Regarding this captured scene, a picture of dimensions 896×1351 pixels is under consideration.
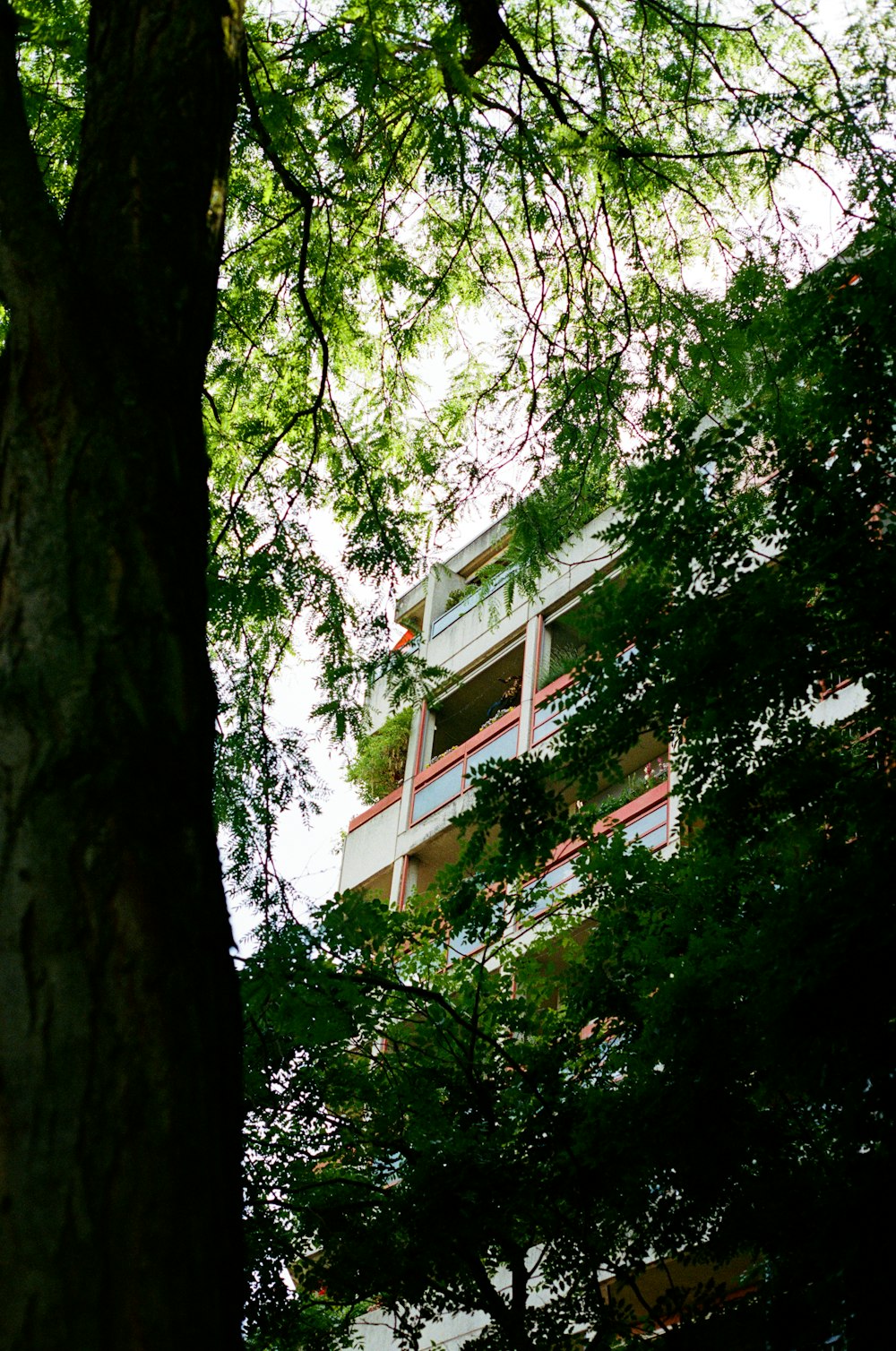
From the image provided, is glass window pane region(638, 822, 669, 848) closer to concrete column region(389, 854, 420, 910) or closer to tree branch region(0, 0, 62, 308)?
concrete column region(389, 854, 420, 910)

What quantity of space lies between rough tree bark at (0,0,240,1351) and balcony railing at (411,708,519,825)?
571 inches

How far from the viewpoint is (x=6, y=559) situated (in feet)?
6.36

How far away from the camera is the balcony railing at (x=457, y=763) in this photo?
17359mm

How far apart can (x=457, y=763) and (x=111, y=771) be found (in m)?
16.2

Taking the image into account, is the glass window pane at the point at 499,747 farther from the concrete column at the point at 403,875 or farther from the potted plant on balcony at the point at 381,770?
the concrete column at the point at 403,875

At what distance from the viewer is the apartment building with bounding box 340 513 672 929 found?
17156mm

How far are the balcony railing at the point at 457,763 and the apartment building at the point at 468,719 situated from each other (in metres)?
0.02

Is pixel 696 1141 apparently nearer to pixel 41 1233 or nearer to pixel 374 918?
pixel 374 918

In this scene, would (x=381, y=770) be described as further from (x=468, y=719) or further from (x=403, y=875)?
(x=403, y=875)

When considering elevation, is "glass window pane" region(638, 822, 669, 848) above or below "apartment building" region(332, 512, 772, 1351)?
below

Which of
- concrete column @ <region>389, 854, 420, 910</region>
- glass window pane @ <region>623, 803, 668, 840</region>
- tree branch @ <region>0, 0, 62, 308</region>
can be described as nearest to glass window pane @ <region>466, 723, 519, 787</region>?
concrete column @ <region>389, 854, 420, 910</region>

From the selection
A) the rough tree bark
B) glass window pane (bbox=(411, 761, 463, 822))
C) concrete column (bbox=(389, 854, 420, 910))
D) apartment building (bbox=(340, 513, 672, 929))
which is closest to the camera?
the rough tree bark

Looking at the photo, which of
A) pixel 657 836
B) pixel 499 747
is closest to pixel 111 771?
pixel 657 836

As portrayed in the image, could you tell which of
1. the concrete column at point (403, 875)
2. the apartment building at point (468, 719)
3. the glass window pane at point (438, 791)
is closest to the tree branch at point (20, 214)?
the apartment building at point (468, 719)
